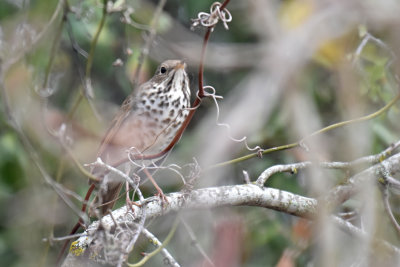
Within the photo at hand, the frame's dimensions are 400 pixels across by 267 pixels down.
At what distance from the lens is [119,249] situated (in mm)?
2338

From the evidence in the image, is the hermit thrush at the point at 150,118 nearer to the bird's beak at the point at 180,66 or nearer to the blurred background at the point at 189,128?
the bird's beak at the point at 180,66

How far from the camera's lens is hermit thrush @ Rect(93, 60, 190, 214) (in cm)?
409

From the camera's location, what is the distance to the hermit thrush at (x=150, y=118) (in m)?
4.09

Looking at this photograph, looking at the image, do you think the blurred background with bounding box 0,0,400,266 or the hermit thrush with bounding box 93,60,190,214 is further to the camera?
the hermit thrush with bounding box 93,60,190,214

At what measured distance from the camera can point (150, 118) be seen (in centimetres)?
412

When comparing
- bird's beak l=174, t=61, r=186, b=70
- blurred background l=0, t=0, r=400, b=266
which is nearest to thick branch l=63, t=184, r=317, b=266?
blurred background l=0, t=0, r=400, b=266

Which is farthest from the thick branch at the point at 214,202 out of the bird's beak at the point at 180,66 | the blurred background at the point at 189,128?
the bird's beak at the point at 180,66

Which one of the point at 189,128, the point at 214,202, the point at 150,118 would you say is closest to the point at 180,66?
the point at 150,118

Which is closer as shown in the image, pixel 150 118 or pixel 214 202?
pixel 214 202

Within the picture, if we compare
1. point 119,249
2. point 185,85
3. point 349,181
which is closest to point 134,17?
point 185,85

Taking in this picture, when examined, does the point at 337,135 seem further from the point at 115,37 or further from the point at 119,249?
the point at 119,249

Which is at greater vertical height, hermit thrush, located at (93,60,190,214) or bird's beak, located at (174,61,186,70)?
bird's beak, located at (174,61,186,70)

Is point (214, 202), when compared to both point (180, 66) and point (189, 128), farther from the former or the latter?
point (189, 128)

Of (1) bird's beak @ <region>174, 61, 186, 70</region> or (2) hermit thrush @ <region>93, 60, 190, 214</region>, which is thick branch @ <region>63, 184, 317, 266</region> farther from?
(1) bird's beak @ <region>174, 61, 186, 70</region>
